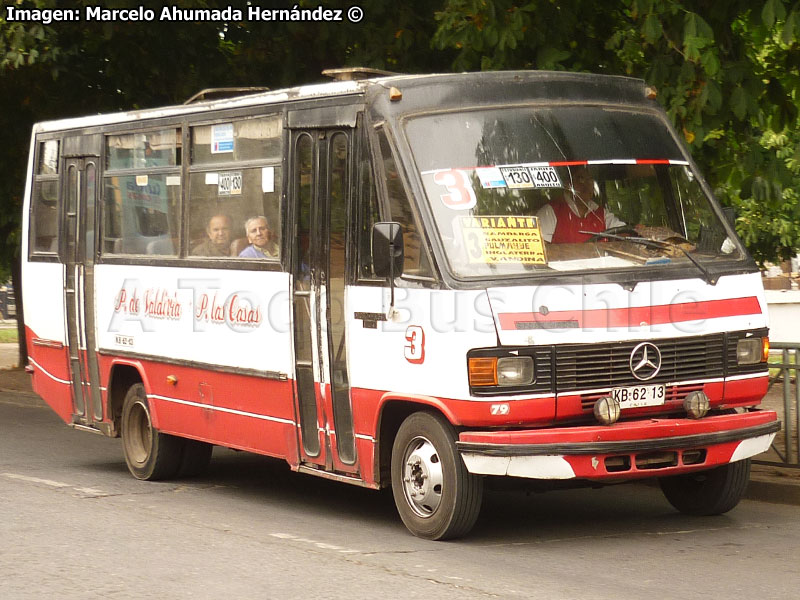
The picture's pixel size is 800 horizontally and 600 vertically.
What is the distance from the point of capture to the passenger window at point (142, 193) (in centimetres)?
1096

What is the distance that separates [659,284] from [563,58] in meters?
3.53

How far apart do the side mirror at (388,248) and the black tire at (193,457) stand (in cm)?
366

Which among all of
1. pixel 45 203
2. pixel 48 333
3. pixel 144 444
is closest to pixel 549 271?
pixel 144 444

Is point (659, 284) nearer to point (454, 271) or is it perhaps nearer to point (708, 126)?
point (454, 271)

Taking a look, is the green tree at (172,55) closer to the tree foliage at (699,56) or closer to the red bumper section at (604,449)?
the tree foliage at (699,56)

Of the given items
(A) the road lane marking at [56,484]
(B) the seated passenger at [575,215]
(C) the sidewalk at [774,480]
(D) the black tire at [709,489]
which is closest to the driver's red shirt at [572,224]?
(B) the seated passenger at [575,215]

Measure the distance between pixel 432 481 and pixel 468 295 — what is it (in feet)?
3.63

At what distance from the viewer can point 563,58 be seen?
11320mm

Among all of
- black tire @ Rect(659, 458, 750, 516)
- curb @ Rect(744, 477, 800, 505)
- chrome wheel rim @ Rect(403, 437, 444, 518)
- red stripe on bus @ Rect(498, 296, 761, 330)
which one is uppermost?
red stripe on bus @ Rect(498, 296, 761, 330)

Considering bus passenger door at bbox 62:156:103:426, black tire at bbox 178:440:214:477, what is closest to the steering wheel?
black tire at bbox 178:440:214:477

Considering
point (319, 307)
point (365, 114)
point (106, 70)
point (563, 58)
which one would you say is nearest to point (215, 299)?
point (319, 307)

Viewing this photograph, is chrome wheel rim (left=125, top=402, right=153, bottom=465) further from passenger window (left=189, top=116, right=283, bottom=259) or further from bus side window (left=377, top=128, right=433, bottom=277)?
bus side window (left=377, top=128, right=433, bottom=277)

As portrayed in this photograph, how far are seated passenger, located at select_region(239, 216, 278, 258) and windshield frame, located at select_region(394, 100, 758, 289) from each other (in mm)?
1467

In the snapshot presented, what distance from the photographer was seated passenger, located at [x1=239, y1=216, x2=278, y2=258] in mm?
9648
